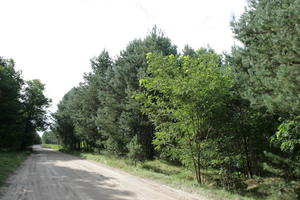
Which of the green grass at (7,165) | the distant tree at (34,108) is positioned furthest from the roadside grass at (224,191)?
the distant tree at (34,108)

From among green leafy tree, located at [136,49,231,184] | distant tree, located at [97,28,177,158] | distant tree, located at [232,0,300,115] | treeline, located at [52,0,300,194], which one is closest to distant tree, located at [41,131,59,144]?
distant tree, located at [97,28,177,158]

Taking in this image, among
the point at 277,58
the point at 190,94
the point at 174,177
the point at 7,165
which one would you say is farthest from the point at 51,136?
the point at 277,58

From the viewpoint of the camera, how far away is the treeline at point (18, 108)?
27.5 metres

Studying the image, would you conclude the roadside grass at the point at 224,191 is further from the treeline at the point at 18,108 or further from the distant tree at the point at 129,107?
the treeline at the point at 18,108

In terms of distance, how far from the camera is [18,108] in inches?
1171

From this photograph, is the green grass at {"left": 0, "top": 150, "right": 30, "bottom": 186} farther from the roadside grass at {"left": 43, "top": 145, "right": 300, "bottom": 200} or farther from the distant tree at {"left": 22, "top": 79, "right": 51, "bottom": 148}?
the distant tree at {"left": 22, "top": 79, "right": 51, "bottom": 148}

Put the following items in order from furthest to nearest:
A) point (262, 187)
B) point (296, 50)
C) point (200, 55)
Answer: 1. point (262, 187)
2. point (200, 55)
3. point (296, 50)

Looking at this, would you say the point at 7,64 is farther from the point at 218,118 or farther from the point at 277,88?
the point at 277,88

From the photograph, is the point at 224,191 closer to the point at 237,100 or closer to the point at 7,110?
the point at 237,100

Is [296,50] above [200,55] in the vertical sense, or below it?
below

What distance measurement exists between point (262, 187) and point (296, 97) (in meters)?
6.49

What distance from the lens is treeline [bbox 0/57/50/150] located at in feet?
90.2

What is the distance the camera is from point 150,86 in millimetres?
9391

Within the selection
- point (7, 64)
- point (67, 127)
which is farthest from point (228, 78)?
point (67, 127)
